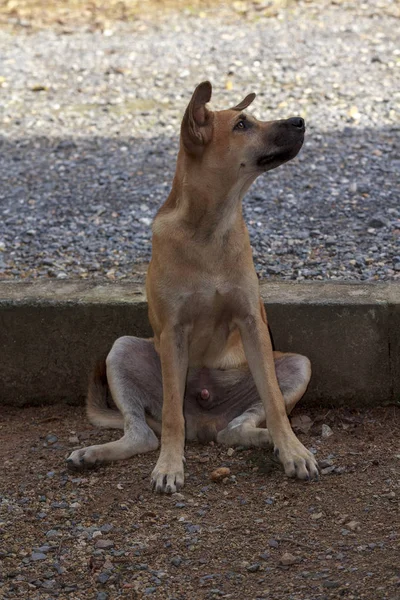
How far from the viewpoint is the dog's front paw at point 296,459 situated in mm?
4373

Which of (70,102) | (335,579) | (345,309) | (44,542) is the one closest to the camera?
(335,579)

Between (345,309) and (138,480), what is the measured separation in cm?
138

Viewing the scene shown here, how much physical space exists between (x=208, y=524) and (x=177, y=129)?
16.7 ft

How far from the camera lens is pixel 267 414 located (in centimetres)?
457

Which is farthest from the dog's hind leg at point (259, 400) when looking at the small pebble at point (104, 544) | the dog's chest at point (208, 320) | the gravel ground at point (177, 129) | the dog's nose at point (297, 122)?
the dog's nose at point (297, 122)

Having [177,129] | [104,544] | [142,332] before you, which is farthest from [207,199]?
[177,129]

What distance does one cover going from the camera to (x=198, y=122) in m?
4.43

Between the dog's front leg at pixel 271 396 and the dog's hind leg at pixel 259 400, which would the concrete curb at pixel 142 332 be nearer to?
the dog's hind leg at pixel 259 400

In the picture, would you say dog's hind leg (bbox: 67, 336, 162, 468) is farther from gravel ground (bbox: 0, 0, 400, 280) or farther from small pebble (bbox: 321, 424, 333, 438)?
gravel ground (bbox: 0, 0, 400, 280)

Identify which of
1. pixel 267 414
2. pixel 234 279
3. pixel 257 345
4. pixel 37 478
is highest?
pixel 234 279

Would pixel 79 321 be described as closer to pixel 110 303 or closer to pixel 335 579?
pixel 110 303

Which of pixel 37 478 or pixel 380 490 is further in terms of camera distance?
pixel 37 478

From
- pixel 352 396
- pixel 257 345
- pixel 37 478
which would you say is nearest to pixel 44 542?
pixel 37 478

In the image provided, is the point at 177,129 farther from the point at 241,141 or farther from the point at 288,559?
the point at 288,559
